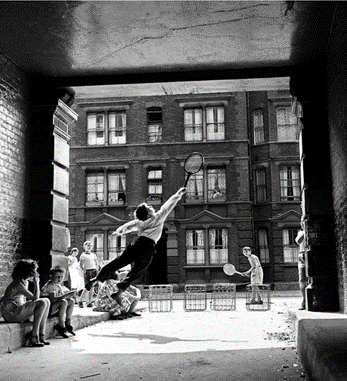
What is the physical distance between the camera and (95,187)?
29.8m

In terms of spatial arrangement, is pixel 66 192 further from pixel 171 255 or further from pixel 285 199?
pixel 285 199

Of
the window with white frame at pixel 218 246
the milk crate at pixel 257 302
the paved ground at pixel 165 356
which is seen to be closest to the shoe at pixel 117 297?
the paved ground at pixel 165 356

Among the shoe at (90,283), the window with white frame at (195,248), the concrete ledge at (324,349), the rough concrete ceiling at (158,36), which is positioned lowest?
the concrete ledge at (324,349)

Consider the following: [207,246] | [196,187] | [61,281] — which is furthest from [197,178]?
[61,281]

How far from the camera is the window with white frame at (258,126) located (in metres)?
30.1

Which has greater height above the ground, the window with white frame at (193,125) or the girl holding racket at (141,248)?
the window with white frame at (193,125)

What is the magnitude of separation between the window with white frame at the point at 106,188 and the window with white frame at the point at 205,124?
4429 mm

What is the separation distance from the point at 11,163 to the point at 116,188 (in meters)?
20.5

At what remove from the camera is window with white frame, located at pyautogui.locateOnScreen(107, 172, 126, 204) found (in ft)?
97.5

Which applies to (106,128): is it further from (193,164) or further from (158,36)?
(158,36)

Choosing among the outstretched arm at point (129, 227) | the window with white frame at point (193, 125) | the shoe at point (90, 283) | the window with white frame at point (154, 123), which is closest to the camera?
the shoe at point (90, 283)

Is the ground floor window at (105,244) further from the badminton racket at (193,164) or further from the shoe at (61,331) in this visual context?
the shoe at (61,331)

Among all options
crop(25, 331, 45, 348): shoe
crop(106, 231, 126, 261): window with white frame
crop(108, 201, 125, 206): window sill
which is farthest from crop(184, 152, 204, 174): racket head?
crop(108, 201, 125, 206): window sill

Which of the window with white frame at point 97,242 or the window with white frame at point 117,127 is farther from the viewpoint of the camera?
the window with white frame at point 117,127
